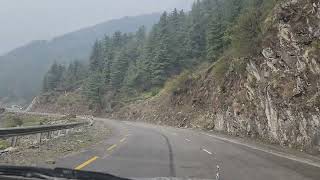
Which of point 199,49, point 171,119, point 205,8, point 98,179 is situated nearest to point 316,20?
point 98,179

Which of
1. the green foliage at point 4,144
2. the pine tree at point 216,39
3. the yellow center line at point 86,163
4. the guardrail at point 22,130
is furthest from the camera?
the pine tree at point 216,39

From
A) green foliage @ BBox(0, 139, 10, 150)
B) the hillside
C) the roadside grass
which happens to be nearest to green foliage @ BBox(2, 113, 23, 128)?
the roadside grass

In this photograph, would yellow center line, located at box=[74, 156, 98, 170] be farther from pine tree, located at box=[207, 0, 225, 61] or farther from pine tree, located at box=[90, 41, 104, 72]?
pine tree, located at box=[90, 41, 104, 72]

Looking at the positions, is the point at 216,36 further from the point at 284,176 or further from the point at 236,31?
the point at 284,176

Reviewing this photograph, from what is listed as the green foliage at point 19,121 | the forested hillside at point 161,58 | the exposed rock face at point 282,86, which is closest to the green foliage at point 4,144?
the exposed rock face at point 282,86

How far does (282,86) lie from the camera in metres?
28.2

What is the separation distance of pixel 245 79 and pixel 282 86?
11.3 metres

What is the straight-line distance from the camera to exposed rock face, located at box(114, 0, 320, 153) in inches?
956

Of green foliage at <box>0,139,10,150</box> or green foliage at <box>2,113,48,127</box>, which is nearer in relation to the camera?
green foliage at <box>0,139,10,150</box>

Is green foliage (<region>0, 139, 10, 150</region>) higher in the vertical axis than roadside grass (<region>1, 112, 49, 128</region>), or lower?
lower

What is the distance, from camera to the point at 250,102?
3531cm

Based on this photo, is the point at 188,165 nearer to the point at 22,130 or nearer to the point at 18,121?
the point at 22,130

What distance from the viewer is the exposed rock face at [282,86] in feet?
79.7

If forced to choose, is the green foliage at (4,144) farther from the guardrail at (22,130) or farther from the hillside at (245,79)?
the hillside at (245,79)
